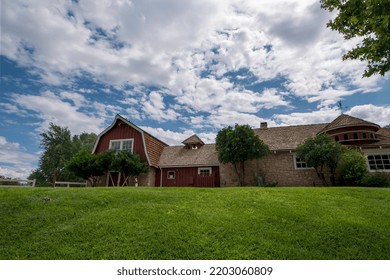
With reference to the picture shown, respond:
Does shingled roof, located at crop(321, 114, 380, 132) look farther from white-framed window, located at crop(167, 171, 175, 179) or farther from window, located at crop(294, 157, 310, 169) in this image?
white-framed window, located at crop(167, 171, 175, 179)

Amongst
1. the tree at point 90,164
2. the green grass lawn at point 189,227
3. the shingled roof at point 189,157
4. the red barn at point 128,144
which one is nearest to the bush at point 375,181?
the green grass lawn at point 189,227

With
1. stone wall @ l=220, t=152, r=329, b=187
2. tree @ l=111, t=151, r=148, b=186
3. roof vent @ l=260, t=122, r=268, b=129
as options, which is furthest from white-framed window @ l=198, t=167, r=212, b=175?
roof vent @ l=260, t=122, r=268, b=129

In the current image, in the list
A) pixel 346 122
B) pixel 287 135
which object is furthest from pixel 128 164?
pixel 346 122

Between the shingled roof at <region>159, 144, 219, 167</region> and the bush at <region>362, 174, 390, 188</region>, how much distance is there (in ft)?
36.2

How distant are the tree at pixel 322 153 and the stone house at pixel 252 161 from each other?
136 centimetres

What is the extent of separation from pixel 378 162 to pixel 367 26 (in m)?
14.2

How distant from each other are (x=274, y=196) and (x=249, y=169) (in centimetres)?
972

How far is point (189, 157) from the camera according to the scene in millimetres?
23531

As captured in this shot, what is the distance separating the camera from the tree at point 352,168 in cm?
1599

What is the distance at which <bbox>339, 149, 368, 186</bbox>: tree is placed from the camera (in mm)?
15992

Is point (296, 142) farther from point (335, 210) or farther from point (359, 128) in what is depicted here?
point (335, 210)

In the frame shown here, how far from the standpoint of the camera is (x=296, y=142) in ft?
65.7

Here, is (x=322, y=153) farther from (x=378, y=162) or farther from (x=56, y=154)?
(x=56, y=154)
